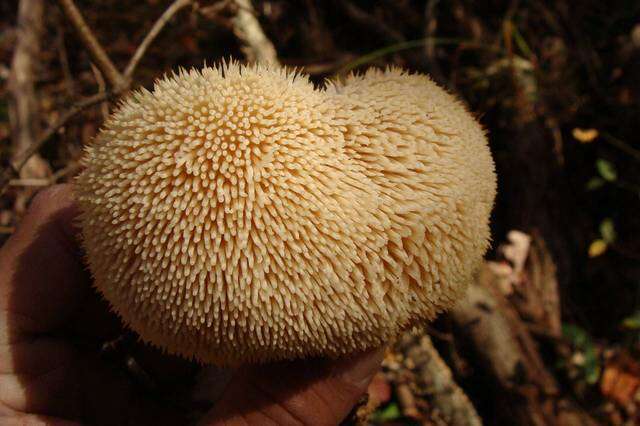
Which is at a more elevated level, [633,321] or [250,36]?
[250,36]

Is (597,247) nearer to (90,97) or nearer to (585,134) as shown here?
(585,134)

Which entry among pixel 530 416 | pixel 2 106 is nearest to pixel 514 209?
pixel 530 416

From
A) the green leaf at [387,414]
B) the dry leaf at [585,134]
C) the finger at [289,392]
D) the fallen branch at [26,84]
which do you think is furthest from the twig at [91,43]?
the dry leaf at [585,134]

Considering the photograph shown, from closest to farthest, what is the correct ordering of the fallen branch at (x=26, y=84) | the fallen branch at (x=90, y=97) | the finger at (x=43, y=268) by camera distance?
the finger at (x=43, y=268), the fallen branch at (x=90, y=97), the fallen branch at (x=26, y=84)

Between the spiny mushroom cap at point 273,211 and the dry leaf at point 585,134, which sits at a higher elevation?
the dry leaf at point 585,134

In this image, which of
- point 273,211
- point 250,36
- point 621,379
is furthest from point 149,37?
point 621,379

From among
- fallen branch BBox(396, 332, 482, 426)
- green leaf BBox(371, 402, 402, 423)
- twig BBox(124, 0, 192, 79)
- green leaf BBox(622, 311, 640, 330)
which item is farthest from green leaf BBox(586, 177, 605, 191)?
twig BBox(124, 0, 192, 79)

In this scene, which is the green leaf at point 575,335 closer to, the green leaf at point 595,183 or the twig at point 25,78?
the green leaf at point 595,183

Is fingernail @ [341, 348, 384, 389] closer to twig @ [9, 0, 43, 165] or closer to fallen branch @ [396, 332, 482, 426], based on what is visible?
fallen branch @ [396, 332, 482, 426]
